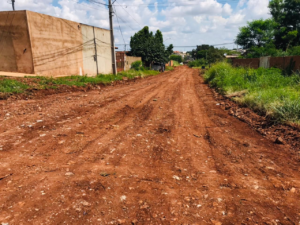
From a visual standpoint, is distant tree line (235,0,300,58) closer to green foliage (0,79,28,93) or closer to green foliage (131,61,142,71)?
green foliage (131,61,142,71)

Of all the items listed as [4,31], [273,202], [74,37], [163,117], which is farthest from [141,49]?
[273,202]

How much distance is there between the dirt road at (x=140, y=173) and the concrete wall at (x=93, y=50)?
12976 mm

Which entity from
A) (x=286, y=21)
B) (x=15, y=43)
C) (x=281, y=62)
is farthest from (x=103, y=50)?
(x=286, y=21)

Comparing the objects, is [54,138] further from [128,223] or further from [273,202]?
[273,202]

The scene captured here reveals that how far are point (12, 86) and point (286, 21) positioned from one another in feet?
142

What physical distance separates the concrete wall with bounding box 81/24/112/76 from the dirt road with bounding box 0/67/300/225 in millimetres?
12976

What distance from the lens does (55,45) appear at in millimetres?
14070

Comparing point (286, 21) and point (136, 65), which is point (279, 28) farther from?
point (136, 65)

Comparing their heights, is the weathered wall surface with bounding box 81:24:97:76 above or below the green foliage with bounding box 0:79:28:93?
above

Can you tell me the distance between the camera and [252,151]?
13.8 feet

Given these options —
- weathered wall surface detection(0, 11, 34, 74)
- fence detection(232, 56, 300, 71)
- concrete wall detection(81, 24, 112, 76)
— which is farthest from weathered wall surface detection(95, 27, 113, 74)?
fence detection(232, 56, 300, 71)

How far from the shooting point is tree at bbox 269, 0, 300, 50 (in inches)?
1326

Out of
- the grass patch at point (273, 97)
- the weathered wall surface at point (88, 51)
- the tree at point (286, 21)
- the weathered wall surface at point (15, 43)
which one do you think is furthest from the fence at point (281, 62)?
the tree at point (286, 21)

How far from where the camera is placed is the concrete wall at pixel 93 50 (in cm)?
1750
